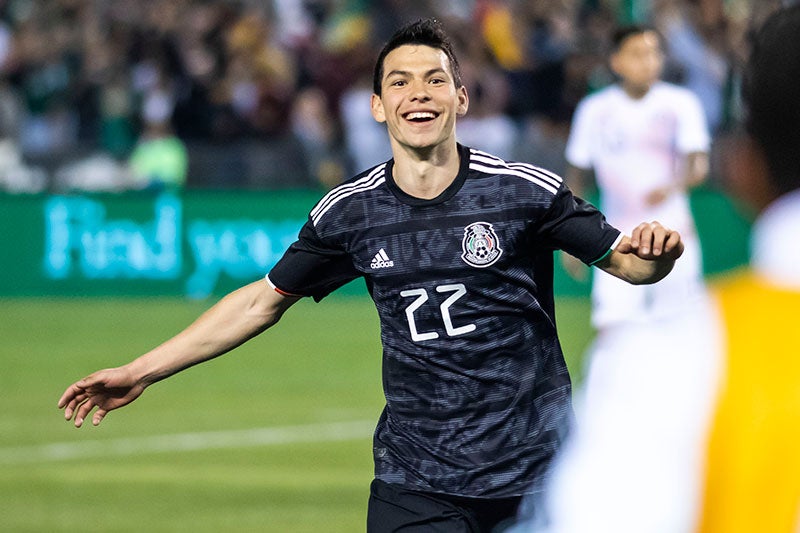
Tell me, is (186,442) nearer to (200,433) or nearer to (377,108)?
(200,433)

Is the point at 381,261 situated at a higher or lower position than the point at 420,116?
lower

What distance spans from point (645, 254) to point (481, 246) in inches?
30.1

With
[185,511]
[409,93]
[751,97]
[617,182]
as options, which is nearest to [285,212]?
[617,182]

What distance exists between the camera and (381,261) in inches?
221

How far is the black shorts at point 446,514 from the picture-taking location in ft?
17.7

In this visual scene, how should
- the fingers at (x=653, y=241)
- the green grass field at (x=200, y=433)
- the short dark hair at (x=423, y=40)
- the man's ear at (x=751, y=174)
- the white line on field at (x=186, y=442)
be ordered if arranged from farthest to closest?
1. the white line on field at (x=186, y=442)
2. the green grass field at (x=200, y=433)
3. the short dark hair at (x=423, y=40)
4. the fingers at (x=653, y=241)
5. the man's ear at (x=751, y=174)

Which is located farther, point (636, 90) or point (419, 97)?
point (636, 90)

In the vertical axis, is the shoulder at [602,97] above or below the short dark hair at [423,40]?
above

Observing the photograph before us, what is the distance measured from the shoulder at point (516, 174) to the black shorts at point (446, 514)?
102 cm

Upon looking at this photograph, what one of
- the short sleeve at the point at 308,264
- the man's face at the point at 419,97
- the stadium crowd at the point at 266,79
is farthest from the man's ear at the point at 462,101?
the stadium crowd at the point at 266,79

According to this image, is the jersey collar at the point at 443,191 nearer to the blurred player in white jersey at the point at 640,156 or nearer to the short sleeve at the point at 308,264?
the short sleeve at the point at 308,264

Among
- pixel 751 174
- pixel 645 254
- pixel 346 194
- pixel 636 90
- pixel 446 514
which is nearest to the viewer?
pixel 751 174

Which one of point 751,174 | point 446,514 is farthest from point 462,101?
point 751,174

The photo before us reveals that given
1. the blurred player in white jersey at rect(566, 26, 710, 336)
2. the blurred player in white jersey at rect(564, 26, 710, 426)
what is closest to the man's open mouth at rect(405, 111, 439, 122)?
the blurred player in white jersey at rect(564, 26, 710, 426)
